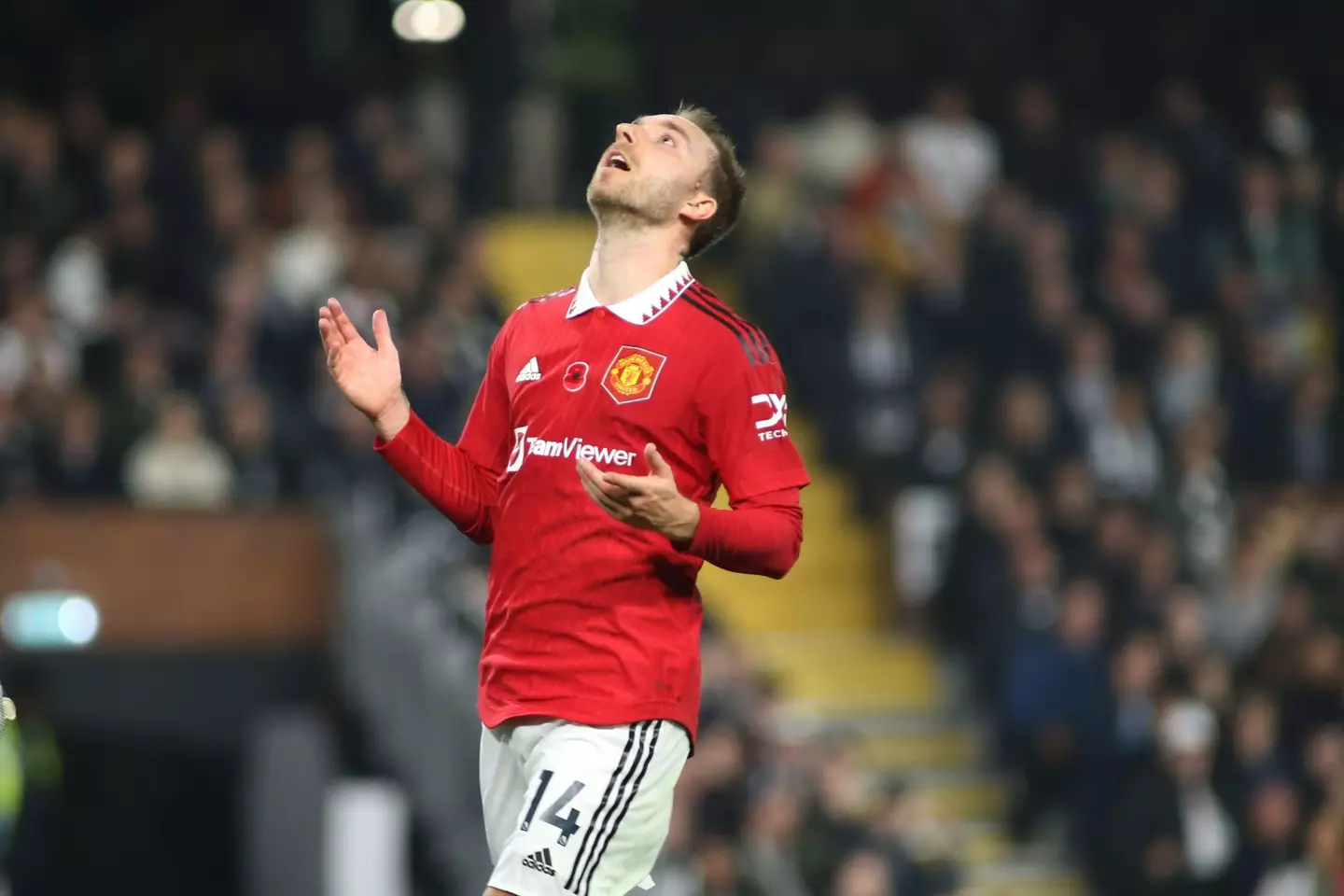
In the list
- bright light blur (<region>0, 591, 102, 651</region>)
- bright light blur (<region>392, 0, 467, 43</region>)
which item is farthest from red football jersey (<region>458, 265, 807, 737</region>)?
bright light blur (<region>392, 0, 467, 43</region>)

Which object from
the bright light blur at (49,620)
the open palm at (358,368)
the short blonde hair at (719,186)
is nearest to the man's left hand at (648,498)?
the open palm at (358,368)

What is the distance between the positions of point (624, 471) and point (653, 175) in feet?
1.92

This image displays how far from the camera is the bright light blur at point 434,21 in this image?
18125mm

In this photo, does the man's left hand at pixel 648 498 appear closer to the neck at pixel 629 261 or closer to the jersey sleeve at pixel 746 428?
the jersey sleeve at pixel 746 428

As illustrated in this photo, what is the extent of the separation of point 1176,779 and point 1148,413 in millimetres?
3412

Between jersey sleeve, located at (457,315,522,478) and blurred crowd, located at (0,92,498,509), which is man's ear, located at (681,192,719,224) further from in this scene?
blurred crowd, located at (0,92,498,509)

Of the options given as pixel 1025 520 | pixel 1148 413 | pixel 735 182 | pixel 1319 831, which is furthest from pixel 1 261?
pixel 735 182

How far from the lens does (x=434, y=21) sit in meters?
18.2

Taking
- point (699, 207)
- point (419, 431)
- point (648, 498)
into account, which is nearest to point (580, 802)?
point (648, 498)

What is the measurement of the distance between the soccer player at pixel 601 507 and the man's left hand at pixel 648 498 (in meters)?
0.17

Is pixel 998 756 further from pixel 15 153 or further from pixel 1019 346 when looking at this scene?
pixel 15 153

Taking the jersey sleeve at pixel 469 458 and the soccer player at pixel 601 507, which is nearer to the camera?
the soccer player at pixel 601 507

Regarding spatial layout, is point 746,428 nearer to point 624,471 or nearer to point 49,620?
point 624,471

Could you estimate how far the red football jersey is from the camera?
455 centimetres
